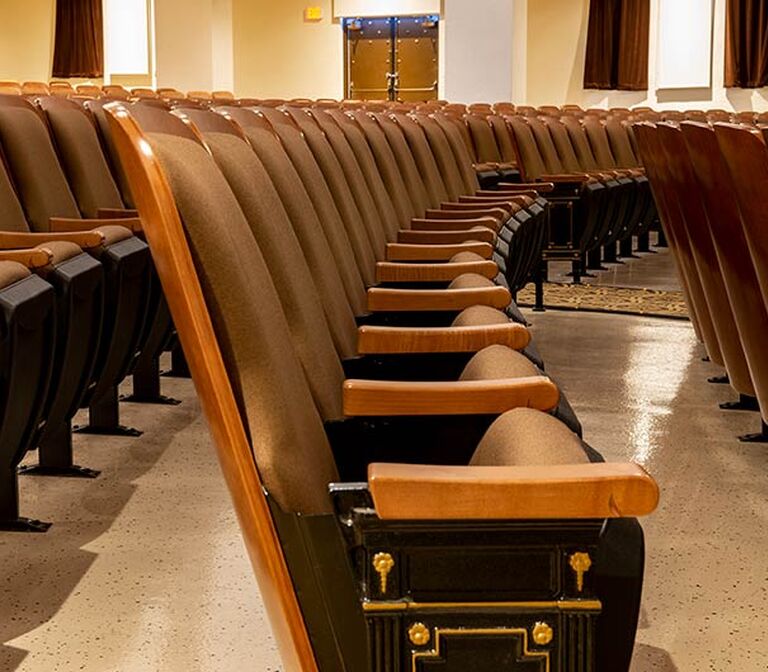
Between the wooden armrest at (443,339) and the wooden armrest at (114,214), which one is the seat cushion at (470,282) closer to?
the wooden armrest at (443,339)

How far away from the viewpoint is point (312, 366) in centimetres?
138

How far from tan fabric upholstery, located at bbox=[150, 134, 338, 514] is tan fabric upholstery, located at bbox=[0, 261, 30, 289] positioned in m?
0.89

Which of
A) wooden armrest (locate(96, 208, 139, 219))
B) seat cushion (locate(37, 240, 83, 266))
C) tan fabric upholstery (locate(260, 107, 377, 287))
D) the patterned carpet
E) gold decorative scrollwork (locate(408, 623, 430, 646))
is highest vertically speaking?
tan fabric upholstery (locate(260, 107, 377, 287))

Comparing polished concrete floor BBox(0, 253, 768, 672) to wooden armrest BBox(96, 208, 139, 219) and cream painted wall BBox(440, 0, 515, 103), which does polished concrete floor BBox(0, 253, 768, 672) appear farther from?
cream painted wall BBox(440, 0, 515, 103)

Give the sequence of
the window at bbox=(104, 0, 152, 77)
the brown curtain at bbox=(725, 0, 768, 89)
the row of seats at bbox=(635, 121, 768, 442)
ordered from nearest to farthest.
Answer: the row of seats at bbox=(635, 121, 768, 442) < the brown curtain at bbox=(725, 0, 768, 89) < the window at bbox=(104, 0, 152, 77)

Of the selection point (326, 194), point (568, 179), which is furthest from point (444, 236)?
point (568, 179)

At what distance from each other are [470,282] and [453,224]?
0.97 meters

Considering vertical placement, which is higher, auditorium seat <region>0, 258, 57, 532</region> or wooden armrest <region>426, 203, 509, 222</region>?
wooden armrest <region>426, 203, 509, 222</region>

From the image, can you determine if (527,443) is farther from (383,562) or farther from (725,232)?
(725,232)

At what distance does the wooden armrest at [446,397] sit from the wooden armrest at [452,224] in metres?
1.82

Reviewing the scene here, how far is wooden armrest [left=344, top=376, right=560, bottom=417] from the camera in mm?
1375

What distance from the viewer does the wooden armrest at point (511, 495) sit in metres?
0.99

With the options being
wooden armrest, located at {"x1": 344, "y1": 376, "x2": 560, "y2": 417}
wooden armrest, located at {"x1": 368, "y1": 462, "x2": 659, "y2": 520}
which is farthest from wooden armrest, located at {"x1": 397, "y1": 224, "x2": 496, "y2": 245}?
wooden armrest, located at {"x1": 368, "y1": 462, "x2": 659, "y2": 520}

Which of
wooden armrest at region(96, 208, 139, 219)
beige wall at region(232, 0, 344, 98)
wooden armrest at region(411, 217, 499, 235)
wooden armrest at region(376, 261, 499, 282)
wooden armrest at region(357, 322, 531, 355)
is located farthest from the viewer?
beige wall at region(232, 0, 344, 98)
